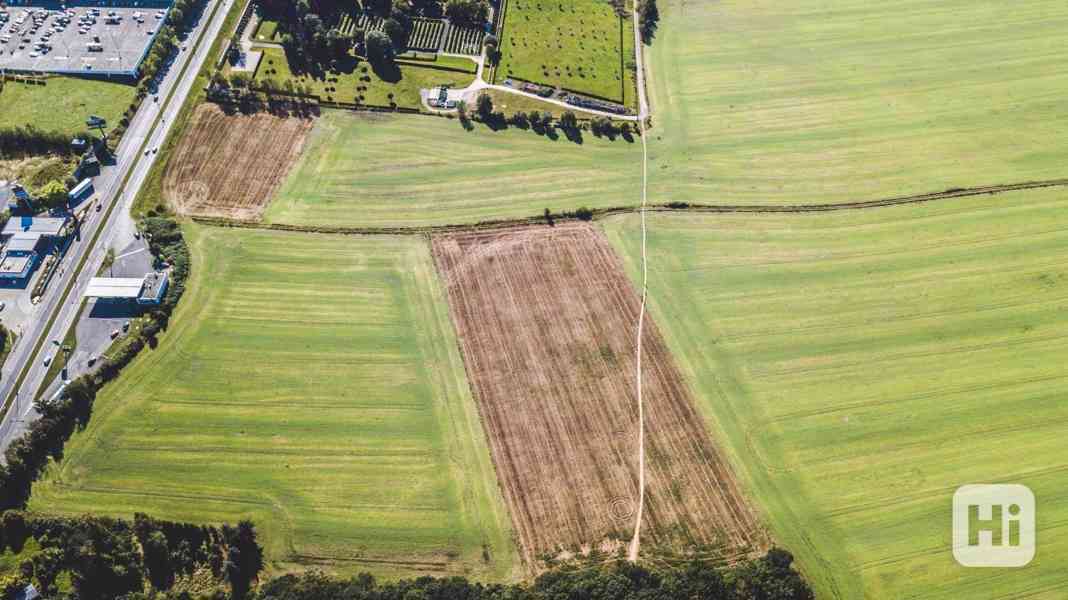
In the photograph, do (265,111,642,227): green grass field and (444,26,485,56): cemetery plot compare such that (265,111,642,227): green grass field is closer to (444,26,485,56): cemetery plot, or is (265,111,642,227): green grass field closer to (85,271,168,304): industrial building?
(85,271,168,304): industrial building

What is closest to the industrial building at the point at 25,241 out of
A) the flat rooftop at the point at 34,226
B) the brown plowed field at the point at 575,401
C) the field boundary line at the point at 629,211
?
the flat rooftop at the point at 34,226

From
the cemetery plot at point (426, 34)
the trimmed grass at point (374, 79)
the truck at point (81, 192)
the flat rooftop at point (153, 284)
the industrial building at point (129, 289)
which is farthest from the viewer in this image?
the cemetery plot at point (426, 34)

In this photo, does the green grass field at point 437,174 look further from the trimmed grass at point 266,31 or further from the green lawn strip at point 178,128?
the trimmed grass at point 266,31

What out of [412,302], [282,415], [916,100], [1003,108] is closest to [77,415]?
[282,415]

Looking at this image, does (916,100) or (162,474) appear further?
(916,100)

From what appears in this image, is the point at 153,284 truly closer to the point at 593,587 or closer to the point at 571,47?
the point at 593,587

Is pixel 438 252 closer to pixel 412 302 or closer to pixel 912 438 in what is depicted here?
pixel 412 302

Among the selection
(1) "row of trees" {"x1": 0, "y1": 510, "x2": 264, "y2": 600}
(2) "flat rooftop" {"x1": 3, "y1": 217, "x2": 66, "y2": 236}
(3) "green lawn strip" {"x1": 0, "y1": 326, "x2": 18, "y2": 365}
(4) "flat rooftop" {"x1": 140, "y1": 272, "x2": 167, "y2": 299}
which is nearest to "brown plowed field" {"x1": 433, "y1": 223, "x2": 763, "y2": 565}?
(1) "row of trees" {"x1": 0, "y1": 510, "x2": 264, "y2": 600}
